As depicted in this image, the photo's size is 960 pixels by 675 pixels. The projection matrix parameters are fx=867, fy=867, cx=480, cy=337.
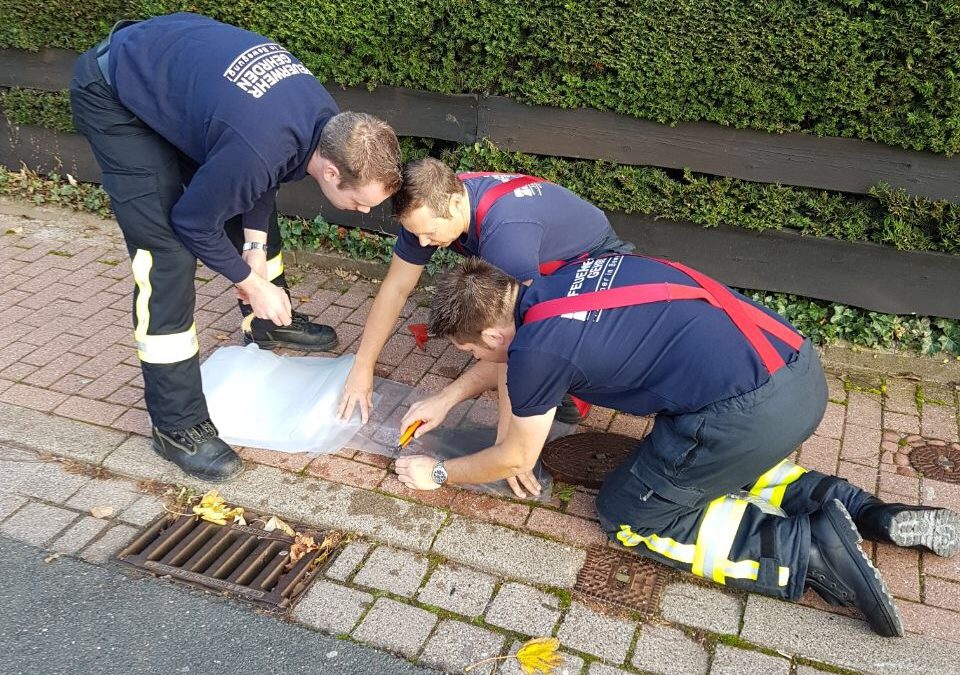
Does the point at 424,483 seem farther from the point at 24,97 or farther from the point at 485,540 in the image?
the point at 24,97

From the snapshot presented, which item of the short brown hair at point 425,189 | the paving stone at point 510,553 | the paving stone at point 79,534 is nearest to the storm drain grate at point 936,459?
the paving stone at point 510,553

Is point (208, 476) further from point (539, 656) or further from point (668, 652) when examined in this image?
point (668, 652)

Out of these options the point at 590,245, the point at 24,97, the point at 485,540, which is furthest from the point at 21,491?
the point at 24,97

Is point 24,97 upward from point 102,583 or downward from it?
upward

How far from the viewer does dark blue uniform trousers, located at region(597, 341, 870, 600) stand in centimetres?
266

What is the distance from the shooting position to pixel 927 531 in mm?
2840

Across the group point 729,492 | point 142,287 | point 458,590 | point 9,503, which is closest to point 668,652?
point 729,492

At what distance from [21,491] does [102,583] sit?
659mm

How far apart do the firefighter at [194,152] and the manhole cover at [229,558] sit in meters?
0.28

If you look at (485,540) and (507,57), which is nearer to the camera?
(485,540)

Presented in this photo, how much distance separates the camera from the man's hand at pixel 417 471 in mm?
3166

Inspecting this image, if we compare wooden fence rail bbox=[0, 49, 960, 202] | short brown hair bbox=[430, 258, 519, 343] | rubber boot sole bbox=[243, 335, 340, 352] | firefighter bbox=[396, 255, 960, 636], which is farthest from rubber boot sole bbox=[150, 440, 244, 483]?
wooden fence rail bbox=[0, 49, 960, 202]

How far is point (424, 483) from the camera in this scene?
3.19 m

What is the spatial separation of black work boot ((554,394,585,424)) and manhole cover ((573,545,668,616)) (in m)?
0.79
